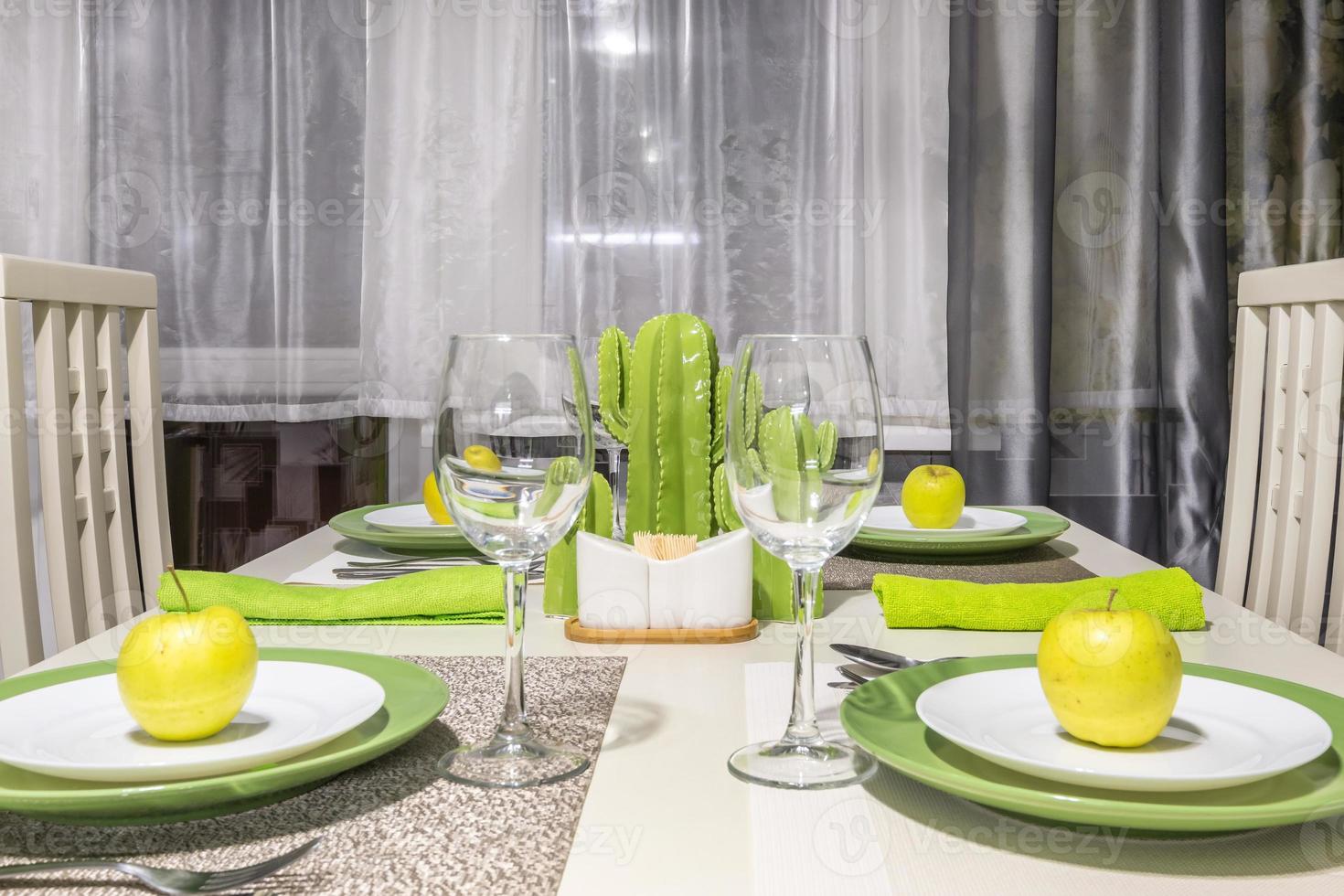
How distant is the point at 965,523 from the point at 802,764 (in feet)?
2.48

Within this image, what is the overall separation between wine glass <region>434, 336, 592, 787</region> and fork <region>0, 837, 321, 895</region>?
4.9 inches

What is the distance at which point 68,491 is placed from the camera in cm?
123

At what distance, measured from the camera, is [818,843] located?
0.50 metres

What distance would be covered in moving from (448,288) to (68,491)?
1.15 metres

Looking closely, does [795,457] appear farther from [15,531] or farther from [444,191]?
[444,191]

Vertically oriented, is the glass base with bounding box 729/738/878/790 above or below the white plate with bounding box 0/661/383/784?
below

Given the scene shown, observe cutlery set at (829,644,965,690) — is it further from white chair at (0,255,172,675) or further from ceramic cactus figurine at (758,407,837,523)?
white chair at (0,255,172,675)

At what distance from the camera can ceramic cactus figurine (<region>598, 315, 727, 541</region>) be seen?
0.95m

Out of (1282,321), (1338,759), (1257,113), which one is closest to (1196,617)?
(1338,759)

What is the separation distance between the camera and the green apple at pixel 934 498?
1.25 m

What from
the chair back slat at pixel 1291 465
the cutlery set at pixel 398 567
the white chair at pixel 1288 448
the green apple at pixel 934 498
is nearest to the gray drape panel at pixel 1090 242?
the white chair at pixel 1288 448
